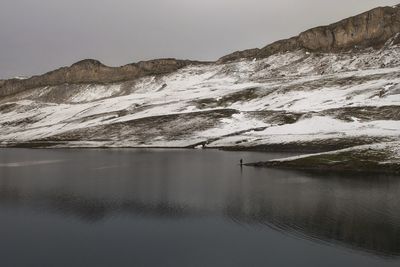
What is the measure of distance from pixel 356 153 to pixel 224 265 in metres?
57.8

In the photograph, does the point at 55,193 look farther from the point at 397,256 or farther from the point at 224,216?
the point at 397,256

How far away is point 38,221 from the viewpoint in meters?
46.9

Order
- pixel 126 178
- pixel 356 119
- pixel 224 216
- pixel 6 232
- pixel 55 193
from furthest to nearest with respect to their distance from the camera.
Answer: pixel 356 119
pixel 126 178
pixel 55 193
pixel 224 216
pixel 6 232

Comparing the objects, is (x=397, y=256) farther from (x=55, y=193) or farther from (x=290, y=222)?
(x=55, y=193)

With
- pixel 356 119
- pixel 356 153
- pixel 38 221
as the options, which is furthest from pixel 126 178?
pixel 356 119

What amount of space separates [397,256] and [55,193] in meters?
44.5

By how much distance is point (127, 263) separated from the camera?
3331 cm

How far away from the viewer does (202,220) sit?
4544cm

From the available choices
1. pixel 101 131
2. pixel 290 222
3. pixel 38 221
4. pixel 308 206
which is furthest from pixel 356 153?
pixel 101 131

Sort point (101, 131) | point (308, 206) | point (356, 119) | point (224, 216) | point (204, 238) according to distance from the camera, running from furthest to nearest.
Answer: point (101, 131) < point (356, 119) < point (308, 206) < point (224, 216) < point (204, 238)

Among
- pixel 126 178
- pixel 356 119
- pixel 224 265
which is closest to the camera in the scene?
pixel 224 265

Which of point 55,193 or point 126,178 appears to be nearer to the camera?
point 55,193

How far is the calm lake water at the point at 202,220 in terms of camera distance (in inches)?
1361

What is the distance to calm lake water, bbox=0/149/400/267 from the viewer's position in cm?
3456
